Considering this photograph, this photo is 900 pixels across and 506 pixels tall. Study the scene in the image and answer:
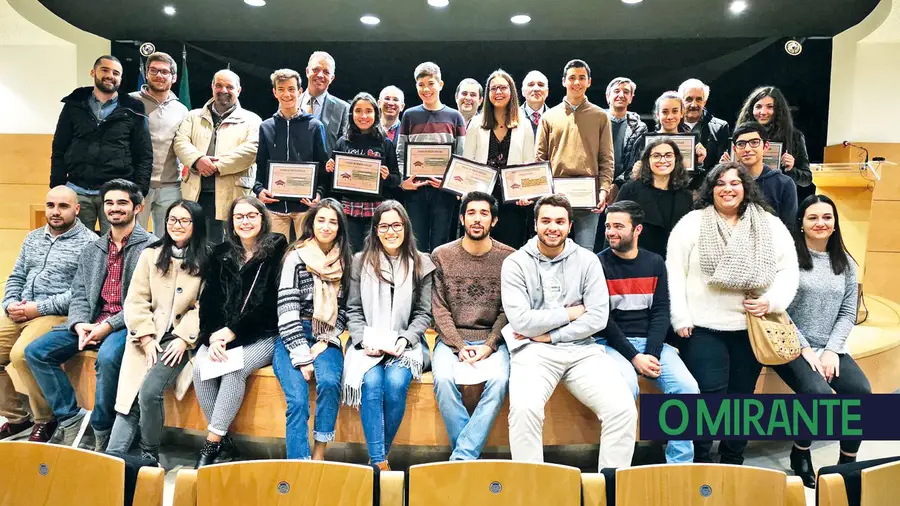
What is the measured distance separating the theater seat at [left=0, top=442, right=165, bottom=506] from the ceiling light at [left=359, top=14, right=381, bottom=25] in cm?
529

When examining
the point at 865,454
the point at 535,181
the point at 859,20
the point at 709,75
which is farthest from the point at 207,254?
the point at 859,20

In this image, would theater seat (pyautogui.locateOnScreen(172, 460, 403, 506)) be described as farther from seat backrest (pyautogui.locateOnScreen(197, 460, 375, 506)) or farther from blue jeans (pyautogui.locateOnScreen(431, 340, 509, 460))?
blue jeans (pyautogui.locateOnScreen(431, 340, 509, 460))

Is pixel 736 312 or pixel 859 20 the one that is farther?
pixel 859 20

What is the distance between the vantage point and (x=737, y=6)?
617 cm

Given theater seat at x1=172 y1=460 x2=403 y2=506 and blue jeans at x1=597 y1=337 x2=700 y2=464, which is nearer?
theater seat at x1=172 y1=460 x2=403 y2=506

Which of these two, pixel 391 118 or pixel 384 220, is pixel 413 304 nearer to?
pixel 384 220

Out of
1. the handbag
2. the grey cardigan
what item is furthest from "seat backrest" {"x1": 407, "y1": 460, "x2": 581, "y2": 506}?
the grey cardigan

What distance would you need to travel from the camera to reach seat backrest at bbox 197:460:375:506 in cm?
164

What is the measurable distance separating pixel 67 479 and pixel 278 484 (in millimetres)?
531

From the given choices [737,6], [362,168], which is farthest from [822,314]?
[737,6]

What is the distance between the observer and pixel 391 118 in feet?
15.7

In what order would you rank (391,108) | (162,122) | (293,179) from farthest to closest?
(391,108) → (162,122) → (293,179)

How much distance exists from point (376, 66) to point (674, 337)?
183 inches

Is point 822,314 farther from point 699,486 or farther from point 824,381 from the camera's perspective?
point 699,486
